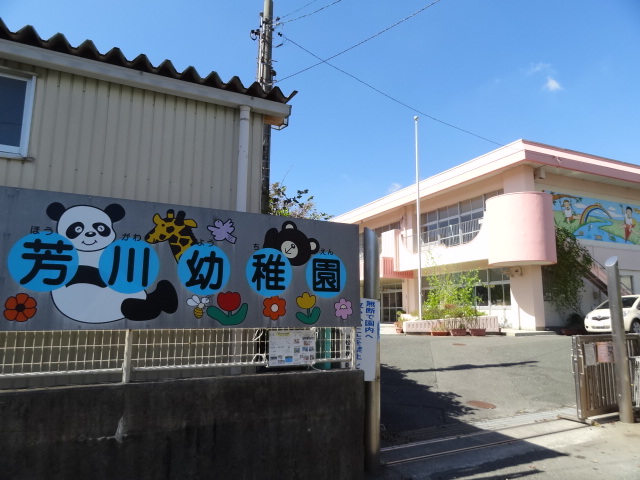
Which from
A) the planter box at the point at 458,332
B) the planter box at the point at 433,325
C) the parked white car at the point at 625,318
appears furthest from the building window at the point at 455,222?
the parked white car at the point at 625,318

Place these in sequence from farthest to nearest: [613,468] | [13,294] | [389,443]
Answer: [389,443], [613,468], [13,294]

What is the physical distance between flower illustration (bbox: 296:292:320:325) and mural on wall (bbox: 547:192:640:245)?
19019 mm

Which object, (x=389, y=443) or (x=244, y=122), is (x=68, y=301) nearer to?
(x=244, y=122)

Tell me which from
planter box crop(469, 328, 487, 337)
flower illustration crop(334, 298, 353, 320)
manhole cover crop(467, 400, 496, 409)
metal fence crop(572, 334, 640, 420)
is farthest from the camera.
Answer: planter box crop(469, 328, 487, 337)

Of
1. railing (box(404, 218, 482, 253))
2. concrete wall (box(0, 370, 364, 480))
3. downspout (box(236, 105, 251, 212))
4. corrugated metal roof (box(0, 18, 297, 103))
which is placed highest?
railing (box(404, 218, 482, 253))

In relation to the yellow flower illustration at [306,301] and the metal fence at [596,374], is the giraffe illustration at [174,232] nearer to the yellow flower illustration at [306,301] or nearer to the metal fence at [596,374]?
the yellow flower illustration at [306,301]

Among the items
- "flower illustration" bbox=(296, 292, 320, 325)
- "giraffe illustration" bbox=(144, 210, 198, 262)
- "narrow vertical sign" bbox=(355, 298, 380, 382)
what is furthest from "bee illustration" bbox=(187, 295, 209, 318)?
"narrow vertical sign" bbox=(355, 298, 380, 382)

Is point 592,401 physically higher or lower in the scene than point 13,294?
lower

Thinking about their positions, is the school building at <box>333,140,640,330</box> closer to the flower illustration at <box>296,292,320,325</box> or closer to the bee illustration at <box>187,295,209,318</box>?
the flower illustration at <box>296,292,320,325</box>

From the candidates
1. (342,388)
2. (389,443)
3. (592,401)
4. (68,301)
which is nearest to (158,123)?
(68,301)

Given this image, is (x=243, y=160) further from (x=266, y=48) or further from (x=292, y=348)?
(x=266, y=48)

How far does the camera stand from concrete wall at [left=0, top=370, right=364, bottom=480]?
320cm

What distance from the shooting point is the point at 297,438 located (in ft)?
13.3

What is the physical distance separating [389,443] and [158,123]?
16.1ft
